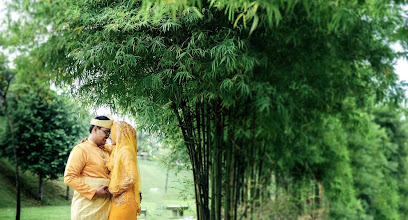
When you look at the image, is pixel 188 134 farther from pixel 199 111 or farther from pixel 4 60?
pixel 4 60

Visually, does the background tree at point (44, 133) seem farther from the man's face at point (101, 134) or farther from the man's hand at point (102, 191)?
the man's hand at point (102, 191)

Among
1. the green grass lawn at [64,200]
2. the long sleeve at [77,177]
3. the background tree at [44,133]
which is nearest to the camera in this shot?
the long sleeve at [77,177]

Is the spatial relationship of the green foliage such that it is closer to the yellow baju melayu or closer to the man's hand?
the yellow baju melayu

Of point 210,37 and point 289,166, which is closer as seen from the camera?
point 210,37

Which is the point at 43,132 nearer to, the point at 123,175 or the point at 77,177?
the point at 77,177

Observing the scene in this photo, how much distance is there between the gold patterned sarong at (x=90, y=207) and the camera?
2.81 metres

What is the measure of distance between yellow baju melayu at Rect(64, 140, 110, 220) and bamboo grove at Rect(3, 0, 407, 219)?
68cm

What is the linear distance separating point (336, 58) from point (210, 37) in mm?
1629

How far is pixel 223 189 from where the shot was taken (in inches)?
189

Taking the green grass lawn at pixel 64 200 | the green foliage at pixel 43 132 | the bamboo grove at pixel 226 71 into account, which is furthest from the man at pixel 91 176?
the green foliage at pixel 43 132

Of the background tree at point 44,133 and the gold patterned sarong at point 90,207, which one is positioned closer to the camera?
the gold patterned sarong at point 90,207

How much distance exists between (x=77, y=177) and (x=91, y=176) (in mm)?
102

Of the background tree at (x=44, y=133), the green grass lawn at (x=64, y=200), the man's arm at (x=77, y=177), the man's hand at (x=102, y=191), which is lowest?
the green grass lawn at (x=64, y=200)

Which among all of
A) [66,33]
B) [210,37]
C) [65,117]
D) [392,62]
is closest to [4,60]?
[65,117]
